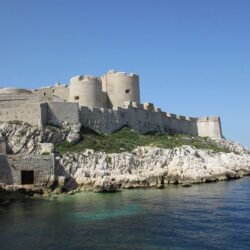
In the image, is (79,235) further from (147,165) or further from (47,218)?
(147,165)

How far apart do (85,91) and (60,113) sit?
690cm

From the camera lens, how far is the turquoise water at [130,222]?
15482 mm

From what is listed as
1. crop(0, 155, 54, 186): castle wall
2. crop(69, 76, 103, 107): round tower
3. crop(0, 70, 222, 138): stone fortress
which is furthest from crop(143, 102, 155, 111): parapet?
crop(0, 155, 54, 186): castle wall

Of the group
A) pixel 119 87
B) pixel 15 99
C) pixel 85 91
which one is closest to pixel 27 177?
pixel 15 99

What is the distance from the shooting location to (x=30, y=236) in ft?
54.6

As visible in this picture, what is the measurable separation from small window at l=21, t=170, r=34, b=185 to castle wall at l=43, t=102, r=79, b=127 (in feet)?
23.5

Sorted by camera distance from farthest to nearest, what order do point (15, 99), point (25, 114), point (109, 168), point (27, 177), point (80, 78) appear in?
point (80, 78) → point (15, 99) → point (25, 114) → point (109, 168) → point (27, 177)

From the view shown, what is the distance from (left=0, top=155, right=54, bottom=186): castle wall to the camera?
97.0 feet

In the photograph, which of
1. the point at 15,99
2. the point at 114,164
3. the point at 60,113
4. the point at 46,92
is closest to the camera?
the point at 114,164

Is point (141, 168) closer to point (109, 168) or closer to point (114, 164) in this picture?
point (114, 164)

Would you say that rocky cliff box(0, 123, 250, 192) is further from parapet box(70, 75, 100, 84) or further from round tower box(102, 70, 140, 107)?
round tower box(102, 70, 140, 107)

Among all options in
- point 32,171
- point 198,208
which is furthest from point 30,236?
point 32,171

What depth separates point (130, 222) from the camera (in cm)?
1903

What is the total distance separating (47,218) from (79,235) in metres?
4.11
